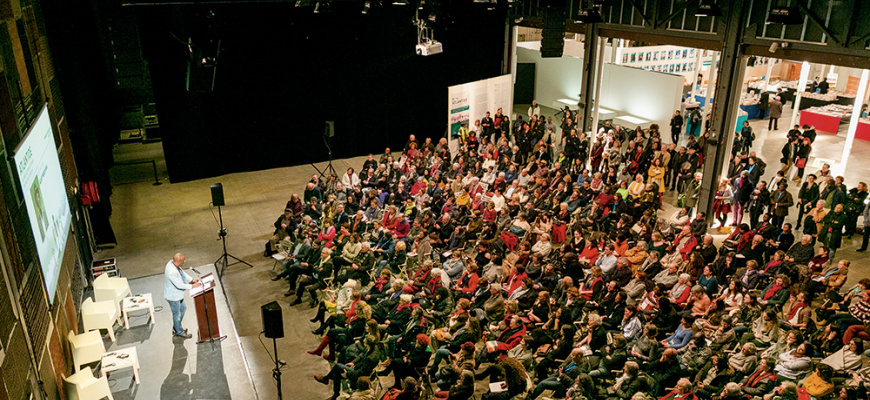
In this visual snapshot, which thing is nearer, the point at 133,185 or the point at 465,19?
the point at 133,185

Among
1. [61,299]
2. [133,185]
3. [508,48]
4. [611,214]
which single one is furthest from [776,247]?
[133,185]

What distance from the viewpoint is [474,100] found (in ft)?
53.0

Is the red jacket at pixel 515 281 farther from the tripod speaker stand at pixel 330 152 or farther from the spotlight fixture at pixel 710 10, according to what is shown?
the spotlight fixture at pixel 710 10

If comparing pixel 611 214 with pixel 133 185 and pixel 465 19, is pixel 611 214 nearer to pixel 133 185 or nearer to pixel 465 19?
pixel 465 19

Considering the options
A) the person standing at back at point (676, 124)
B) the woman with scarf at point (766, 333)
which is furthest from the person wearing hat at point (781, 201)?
the person standing at back at point (676, 124)

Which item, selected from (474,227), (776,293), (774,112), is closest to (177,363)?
(474,227)

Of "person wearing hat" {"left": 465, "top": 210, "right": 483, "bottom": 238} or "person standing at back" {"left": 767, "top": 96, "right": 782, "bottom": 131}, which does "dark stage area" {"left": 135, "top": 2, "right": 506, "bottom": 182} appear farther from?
"person standing at back" {"left": 767, "top": 96, "right": 782, "bottom": 131}

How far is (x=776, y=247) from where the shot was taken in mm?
8516

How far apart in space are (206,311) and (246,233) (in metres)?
4.20

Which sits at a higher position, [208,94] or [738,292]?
[208,94]

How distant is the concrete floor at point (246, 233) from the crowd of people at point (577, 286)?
16.6 inches

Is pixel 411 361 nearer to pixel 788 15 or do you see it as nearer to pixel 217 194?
pixel 217 194

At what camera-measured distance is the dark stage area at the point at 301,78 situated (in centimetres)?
1445

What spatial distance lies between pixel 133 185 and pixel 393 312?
1056cm
